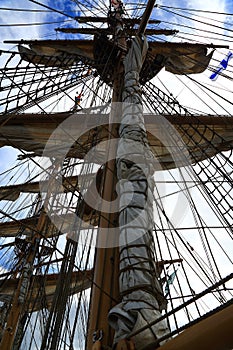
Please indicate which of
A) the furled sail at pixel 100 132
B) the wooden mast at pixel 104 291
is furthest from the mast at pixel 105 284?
the furled sail at pixel 100 132

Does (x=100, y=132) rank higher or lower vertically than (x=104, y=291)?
higher

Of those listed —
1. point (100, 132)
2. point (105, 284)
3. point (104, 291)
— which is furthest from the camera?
point (100, 132)

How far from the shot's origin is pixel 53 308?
9.06 feet

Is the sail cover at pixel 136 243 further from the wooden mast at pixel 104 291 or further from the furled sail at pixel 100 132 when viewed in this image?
the furled sail at pixel 100 132

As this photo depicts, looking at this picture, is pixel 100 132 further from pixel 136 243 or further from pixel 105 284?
pixel 136 243

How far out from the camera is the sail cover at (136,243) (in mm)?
1620

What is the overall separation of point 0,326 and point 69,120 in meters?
6.09

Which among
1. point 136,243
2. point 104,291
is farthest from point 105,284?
point 136,243

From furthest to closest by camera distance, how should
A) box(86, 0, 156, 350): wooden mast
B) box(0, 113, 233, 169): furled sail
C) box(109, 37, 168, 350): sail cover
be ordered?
box(0, 113, 233, 169): furled sail → box(86, 0, 156, 350): wooden mast → box(109, 37, 168, 350): sail cover

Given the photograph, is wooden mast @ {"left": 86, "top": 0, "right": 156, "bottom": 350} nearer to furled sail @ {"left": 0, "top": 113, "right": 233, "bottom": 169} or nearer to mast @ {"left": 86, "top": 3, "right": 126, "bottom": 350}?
mast @ {"left": 86, "top": 3, "right": 126, "bottom": 350}

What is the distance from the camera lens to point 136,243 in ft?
6.68

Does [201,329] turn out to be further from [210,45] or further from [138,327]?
[210,45]

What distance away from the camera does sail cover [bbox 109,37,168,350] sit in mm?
1620

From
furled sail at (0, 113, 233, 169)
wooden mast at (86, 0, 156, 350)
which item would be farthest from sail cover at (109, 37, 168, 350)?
furled sail at (0, 113, 233, 169)
